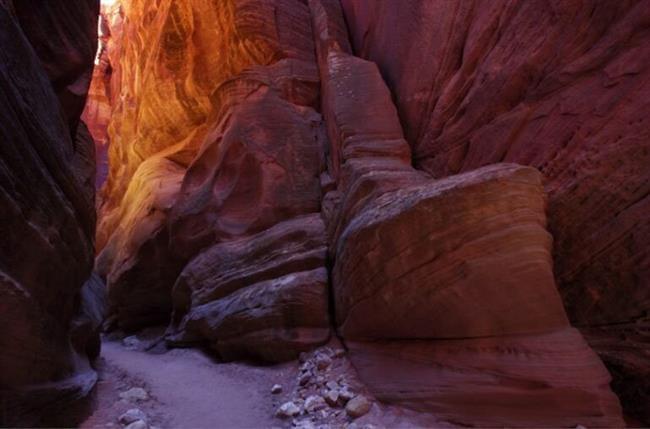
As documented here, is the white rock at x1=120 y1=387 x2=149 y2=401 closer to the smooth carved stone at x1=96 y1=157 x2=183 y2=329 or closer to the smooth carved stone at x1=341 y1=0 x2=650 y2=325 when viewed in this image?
the smooth carved stone at x1=341 y1=0 x2=650 y2=325

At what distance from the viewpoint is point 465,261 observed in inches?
186

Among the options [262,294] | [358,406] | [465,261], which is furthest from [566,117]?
[262,294]

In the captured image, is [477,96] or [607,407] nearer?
[607,407]

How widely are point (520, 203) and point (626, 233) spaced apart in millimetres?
1218

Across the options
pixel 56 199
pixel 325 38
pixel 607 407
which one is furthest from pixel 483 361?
pixel 325 38

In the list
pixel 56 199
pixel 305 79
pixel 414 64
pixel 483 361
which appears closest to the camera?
pixel 483 361

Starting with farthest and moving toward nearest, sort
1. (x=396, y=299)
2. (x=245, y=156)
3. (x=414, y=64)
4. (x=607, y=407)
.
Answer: (x=245, y=156)
(x=414, y=64)
(x=396, y=299)
(x=607, y=407)

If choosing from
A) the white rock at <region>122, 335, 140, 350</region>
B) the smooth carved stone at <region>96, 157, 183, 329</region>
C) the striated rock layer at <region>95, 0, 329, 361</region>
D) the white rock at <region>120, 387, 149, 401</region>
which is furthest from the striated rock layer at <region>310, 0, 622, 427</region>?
the smooth carved stone at <region>96, 157, 183, 329</region>

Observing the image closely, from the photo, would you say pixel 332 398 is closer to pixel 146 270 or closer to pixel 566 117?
pixel 566 117

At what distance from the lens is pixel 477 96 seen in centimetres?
727

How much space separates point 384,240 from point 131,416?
12.5ft

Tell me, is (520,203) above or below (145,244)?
above

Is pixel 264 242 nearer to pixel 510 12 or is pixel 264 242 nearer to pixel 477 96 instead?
pixel 477 96

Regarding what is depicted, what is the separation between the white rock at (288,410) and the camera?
5.07 m
